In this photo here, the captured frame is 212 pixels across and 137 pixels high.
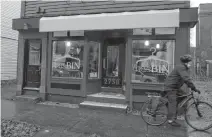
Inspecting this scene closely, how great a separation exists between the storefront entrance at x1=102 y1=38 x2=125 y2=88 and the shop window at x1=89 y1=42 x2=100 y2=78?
355mm

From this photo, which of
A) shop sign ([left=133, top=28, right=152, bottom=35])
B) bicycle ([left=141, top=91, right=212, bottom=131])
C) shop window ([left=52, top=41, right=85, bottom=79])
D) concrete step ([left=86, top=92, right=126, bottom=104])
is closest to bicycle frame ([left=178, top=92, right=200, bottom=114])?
bicycle ([left=141, top=91, right=212, bottom=131])

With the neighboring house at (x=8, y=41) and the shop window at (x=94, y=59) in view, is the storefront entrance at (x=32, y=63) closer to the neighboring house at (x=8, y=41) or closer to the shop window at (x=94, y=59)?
the shop window at (x=94, y=59)

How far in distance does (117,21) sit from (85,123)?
3524 mm

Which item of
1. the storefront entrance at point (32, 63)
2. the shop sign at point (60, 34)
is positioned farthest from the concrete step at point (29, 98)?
the shop sign at point (60, 34)

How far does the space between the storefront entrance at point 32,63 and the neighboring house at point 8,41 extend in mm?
5243

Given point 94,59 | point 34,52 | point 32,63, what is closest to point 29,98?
point 32,63

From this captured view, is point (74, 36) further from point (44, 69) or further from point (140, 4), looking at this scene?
point (140, 4)

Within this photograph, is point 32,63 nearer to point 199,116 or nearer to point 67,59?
point 67,59

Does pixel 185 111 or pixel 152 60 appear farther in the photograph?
pixel 152 60

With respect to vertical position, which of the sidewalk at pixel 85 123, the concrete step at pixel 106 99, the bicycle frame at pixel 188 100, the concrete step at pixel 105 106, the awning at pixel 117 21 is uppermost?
the awning at pixel 117 21

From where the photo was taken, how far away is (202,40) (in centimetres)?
2617

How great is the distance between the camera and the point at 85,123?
4.70 m

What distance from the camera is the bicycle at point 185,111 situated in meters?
4.33

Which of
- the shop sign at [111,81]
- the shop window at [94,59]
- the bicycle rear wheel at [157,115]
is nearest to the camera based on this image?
the bicycle rear wheel at [157,115]
